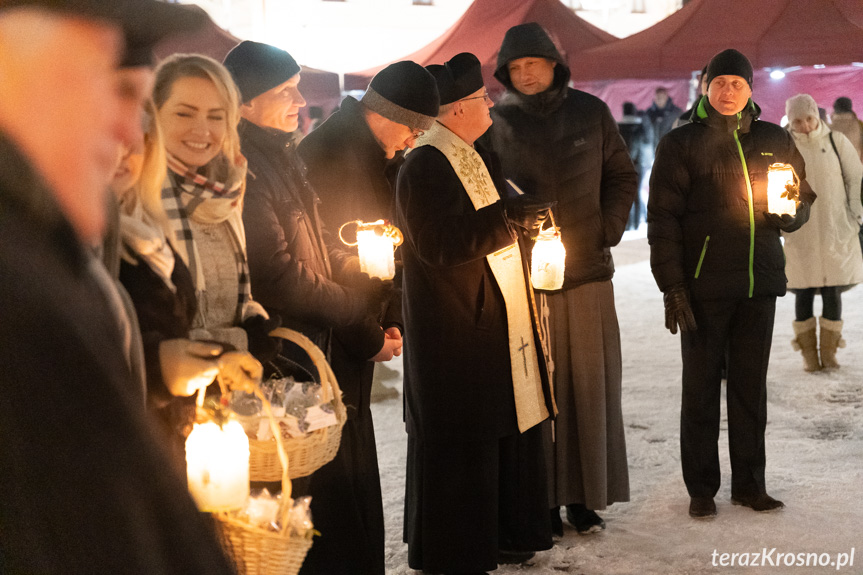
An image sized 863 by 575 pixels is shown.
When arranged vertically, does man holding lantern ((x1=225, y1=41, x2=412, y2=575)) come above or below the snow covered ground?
above

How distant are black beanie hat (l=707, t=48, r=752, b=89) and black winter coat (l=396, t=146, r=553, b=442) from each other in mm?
1563

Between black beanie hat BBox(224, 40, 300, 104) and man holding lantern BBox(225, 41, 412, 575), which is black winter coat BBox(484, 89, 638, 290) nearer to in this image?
man holding lantern BBox(225, 41, 412, 575)

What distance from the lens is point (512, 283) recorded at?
12.7ft

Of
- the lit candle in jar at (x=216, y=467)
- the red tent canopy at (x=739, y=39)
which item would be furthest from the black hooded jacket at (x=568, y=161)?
the red tent canopy at (x=739, y=39)

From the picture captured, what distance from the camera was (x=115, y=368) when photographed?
109 cm

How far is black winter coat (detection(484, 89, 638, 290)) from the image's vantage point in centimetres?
443

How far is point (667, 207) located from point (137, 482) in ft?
12.5

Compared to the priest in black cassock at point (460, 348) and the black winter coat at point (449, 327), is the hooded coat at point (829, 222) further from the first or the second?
the black winter coat at point (449, 327)

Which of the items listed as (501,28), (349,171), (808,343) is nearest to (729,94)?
(349,171)

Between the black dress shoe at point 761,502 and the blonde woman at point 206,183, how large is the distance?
3.18m

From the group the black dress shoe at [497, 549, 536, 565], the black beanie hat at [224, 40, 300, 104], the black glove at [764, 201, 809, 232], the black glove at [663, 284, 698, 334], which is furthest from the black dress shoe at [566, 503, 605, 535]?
the black beanie hat at [224, 40, 300, 104]

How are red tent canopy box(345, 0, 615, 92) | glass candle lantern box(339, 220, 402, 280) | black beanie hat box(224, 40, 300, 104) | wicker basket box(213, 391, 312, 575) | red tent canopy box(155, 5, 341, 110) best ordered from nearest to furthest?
wicker basket box(213, 391, 312, 575)
black beanie hat box(224, 40, 300, 104)
glass candle lantern box(339, 220, 402, 280)
red tent canopy box(155, 5, 341, 110)
red tent canopy box(345, 0, 615, 92)

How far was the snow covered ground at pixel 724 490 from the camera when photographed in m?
4.11

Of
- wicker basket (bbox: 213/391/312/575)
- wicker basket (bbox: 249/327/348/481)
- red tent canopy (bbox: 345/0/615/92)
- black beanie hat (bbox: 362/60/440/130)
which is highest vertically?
red tent canopy (bbox: 345/0/615/92)
